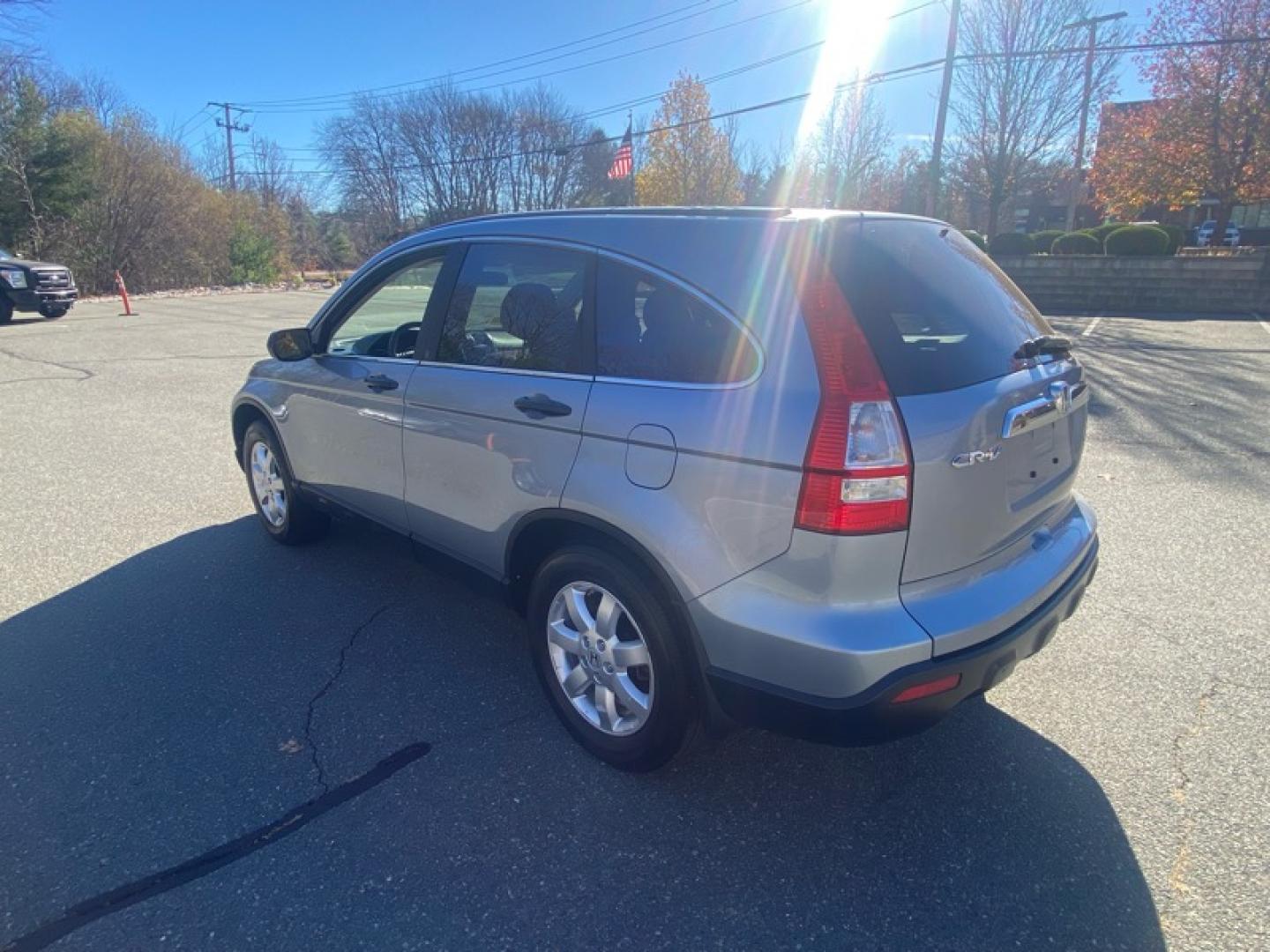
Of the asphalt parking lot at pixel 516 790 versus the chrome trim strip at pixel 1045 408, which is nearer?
the asphalt parking lot at pixel 516 790

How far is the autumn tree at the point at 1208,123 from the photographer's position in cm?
1920

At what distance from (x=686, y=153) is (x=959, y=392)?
3355 cm

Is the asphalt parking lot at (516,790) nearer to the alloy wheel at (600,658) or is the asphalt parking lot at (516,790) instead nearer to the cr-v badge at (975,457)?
the alloy wheel at (600,658)

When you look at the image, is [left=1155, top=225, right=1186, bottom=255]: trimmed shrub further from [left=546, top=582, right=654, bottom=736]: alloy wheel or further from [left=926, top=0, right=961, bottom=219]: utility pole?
[left=546, top=582, right=654, bottom=736]: alloy wheel

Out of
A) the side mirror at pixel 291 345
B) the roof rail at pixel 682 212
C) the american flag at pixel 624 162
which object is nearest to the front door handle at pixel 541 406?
the roof rail at pixel 682 212

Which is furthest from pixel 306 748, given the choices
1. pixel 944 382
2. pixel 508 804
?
pixel 944 382

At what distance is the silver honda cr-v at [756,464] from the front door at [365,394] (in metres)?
0.34

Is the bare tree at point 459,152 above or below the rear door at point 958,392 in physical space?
above

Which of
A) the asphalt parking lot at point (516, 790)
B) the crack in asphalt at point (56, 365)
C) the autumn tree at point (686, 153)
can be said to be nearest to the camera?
the asphalt parking lot at point (516, 790)

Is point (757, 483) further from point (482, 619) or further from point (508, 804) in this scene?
point (482, 619)

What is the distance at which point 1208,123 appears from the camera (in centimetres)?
2047

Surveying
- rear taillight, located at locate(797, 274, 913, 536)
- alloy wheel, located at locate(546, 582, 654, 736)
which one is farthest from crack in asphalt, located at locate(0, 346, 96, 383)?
rear taillight, located at locate(797, 274, 913, 536)

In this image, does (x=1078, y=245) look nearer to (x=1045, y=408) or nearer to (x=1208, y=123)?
(x=1208, y=123)

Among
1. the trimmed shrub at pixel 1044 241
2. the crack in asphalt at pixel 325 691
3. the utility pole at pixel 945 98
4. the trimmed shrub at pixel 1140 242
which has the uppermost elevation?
the utility pole at pixel 945 98
